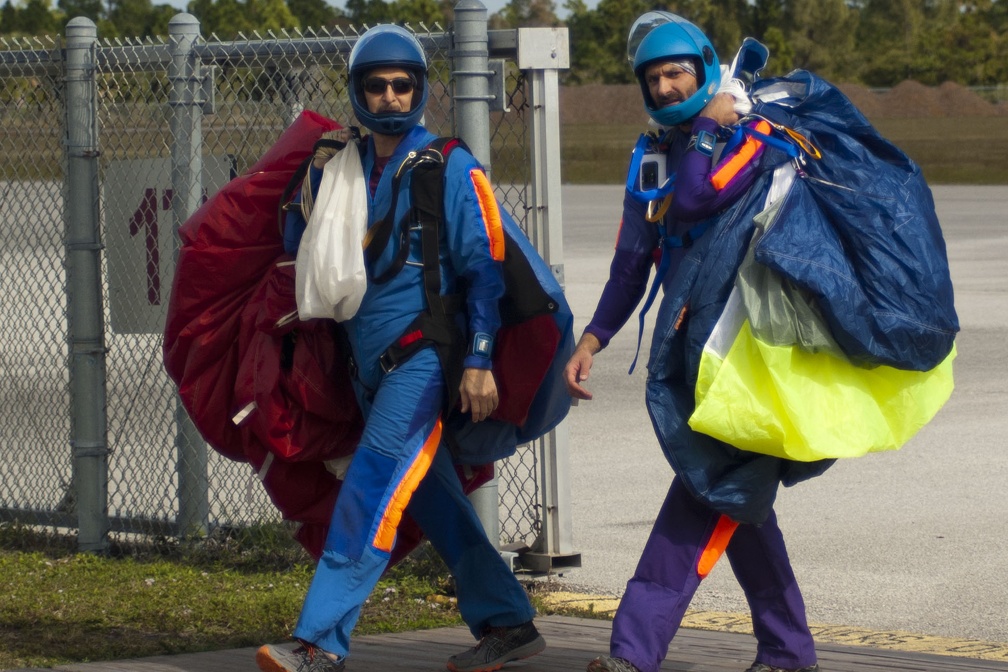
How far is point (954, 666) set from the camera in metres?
4.45

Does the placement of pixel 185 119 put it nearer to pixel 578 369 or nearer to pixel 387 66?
pixel 387 66

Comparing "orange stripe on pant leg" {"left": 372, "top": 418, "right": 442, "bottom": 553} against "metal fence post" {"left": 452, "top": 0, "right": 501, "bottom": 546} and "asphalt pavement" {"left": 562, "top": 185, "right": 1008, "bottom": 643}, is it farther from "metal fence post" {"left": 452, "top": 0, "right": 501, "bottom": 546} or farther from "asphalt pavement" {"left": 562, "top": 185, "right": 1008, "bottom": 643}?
"asphalt pavement" {"left": 562, "top": 185, "right": 1008, "bottom": 643}

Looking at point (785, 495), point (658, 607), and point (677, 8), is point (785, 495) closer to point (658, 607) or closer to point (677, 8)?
point (658, 607)

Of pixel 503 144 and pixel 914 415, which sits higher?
pixel 503 144

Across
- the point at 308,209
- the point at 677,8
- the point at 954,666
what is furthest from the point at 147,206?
the point at 677,8

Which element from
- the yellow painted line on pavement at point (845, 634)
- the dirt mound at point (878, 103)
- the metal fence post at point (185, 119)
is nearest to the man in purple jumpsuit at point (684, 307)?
the yellow painted line on pavement at point (845, 634)

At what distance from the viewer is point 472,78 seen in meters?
5.52

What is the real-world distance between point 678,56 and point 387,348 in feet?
3.63

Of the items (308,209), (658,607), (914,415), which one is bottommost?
(658,607)

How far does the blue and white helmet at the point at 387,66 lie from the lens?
409 centimetres

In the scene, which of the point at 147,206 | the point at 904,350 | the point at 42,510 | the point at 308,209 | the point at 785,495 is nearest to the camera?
the point at 904,350

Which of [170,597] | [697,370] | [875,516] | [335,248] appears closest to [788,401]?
[697,370]

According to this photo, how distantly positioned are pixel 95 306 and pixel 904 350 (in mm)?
3721

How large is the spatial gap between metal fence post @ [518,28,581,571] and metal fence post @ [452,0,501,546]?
180 millimetres
